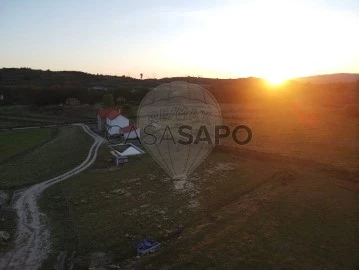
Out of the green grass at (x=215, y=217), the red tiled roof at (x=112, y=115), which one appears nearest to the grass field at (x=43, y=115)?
the red tiled roof at (x=112, y=115)

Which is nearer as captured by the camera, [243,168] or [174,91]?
[243,168]

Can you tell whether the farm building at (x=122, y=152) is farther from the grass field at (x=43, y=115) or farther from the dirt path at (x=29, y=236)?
the grass field at (x=43, y=115)

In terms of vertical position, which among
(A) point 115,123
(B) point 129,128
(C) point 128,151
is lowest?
(C) point 128,151

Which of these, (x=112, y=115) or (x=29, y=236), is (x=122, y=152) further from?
(x=29, y=236)

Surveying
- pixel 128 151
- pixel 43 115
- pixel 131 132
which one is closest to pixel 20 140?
pixel 131 132

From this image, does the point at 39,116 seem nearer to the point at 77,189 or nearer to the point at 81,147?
the point at 81,147

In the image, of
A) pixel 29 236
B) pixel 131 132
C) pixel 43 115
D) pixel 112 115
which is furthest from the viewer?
pixel 43 115

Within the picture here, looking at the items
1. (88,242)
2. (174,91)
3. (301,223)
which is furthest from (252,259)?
(174,91)
